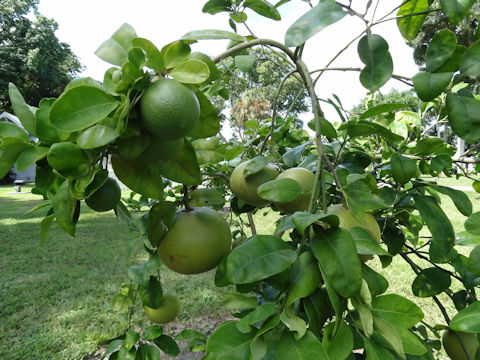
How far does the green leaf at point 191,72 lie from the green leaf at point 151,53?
2 centimetres

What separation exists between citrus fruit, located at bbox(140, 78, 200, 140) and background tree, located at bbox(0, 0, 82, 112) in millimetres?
26056

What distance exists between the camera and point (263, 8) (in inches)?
33.2

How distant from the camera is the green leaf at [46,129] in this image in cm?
47

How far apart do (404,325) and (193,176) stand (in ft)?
1.46

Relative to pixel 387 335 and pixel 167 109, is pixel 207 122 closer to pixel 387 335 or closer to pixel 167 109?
pixel 167 109

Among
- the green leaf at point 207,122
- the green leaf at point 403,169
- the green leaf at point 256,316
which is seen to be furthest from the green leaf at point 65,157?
the green leaf at point 403,169

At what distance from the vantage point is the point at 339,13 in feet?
1.99

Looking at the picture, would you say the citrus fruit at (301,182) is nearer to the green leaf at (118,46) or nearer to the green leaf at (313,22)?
the green leaf at (313,22)

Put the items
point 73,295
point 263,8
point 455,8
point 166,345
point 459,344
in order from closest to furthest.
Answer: point 455,8
point 263,8
point 459,344
point 166,345
point 73,295

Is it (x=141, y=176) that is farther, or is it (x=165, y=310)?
(x=165, y=310)

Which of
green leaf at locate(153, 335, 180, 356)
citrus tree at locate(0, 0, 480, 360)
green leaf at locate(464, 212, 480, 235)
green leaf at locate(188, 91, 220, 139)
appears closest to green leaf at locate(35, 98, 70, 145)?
citrus tree at locate(0, 0, 480, 360)

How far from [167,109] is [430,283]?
39.8 inches

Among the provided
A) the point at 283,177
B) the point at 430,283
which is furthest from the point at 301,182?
the point at 430,283

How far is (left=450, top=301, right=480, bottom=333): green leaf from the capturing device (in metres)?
0.51
